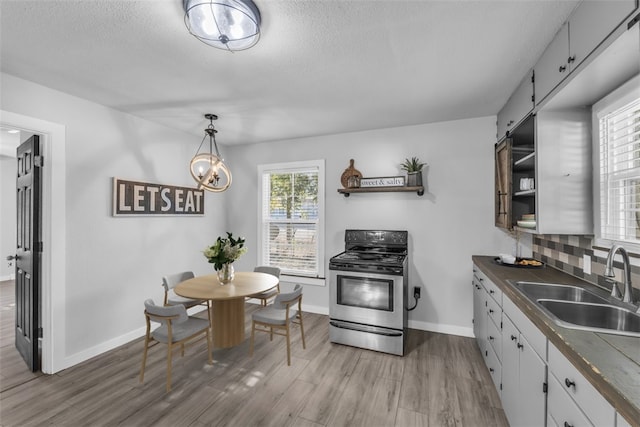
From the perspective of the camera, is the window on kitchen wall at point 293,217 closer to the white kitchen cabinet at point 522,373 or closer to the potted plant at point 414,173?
the potted plant at point 414,173

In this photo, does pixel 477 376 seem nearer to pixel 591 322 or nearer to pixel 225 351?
pixel 591 322

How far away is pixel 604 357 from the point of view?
3.25 feet

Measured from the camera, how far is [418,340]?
3135mm

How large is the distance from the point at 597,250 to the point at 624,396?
147 centimetres

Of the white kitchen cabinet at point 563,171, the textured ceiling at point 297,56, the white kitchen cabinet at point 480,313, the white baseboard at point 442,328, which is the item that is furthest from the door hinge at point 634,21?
the white baseboard at point 442,328

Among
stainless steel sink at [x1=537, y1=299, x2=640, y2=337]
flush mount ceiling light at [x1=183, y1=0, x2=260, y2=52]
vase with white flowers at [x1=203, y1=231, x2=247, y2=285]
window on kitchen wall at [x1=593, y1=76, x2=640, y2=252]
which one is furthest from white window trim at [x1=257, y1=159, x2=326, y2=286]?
window on kitchen wall at [x1=593, y1=76, x2=640, y2=252]

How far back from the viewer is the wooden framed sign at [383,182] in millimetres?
3393

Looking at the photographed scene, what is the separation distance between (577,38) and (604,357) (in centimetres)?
153

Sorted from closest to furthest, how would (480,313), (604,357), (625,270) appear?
(604,357), (625,270), (480,313)

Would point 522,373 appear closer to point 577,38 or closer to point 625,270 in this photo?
point 625,270

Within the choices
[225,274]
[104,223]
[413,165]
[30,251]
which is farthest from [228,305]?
[413,165]

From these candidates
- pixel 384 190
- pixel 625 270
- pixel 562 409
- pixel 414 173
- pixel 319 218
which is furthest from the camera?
pixel 319 218

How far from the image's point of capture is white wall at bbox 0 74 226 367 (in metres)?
2.57

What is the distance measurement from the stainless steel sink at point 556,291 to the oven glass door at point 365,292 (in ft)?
3.77
